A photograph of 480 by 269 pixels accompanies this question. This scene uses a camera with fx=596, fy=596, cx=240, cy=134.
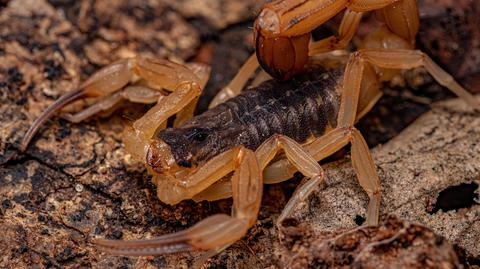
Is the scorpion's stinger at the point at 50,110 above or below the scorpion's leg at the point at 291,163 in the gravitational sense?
above

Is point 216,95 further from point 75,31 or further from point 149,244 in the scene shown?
point 149,244

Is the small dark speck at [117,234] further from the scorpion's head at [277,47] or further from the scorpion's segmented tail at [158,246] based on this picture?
the scorpion's head at [277,47]

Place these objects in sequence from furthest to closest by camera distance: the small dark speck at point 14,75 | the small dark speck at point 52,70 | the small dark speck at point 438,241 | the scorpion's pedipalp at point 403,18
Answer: the small dark speck at point 52,70 < the small dark speck at point 14,75 < the scorpion's pedipalp at point 403,18 < the small dark speck at point 438,241

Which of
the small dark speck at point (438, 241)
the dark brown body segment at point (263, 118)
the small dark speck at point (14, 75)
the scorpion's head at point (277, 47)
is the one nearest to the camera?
the small dark speck at point (438, 241)

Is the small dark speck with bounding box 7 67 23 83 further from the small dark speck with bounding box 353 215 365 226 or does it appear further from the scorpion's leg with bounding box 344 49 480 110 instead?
the small dark speck with bounding box 353 215 365 226

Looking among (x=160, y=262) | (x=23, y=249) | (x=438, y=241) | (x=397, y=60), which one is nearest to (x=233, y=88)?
Answer: (x=397, y=60)

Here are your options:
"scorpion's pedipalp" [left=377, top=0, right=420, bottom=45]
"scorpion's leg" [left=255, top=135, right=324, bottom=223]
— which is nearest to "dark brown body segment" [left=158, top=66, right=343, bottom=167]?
"scorpion's leg" [left=255, top=135, right=324, bottom=223]

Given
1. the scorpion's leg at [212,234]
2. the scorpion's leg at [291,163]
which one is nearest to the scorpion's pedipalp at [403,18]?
the scorpion's leg at [291,163]
